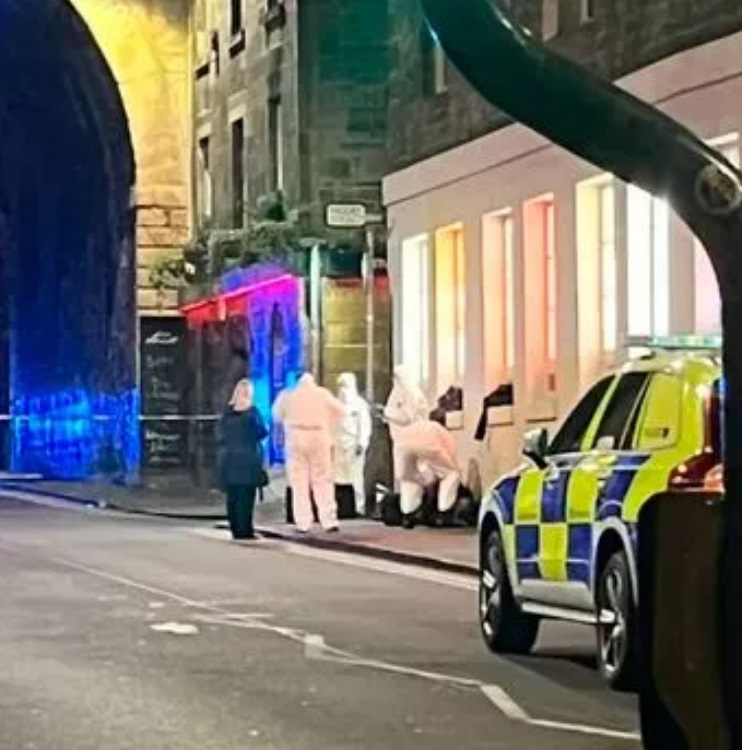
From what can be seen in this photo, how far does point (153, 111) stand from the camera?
43.6 m

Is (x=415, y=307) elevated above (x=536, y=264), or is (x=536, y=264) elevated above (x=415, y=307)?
(x=536, y=264)

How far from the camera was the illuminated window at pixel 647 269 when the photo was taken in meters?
24.5

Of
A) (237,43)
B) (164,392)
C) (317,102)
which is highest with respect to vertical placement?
(237,43)

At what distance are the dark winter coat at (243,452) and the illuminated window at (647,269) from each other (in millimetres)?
4207

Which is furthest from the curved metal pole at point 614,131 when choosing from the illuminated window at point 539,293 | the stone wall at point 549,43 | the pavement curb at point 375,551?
the illuminated window at point 539,293

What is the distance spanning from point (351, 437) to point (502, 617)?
1497 cm

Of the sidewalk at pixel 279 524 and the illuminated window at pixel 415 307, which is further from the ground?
the illuminated window at pixel 415 307

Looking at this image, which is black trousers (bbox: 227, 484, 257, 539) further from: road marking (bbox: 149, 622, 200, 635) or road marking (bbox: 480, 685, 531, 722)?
road marking (bbox: 480, 685, 531, 722)

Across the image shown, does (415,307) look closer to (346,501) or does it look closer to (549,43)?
(346,501)

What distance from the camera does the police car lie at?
12.5 meters

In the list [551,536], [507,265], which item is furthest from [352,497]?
[551,536]

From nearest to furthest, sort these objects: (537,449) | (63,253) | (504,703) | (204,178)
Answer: (504,703) < (537,449) < (204,178) < (63,253)

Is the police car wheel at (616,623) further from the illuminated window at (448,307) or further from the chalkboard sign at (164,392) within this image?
the chalkboard sign at (164,392)

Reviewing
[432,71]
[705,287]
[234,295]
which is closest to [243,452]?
[705,287]
